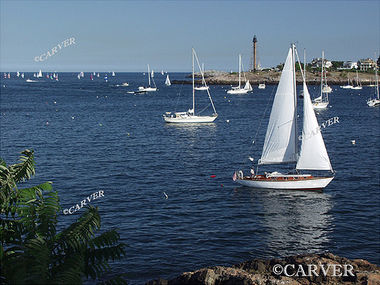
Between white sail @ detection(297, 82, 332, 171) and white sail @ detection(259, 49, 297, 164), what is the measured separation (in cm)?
109

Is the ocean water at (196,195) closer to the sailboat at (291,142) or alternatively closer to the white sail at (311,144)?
the sailboat at (291,142)

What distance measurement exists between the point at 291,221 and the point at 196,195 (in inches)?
369

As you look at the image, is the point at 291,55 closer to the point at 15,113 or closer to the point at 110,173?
the point at 110,173

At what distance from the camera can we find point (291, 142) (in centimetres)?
4025

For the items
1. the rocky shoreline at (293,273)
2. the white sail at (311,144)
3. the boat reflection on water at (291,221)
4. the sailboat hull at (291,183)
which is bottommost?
the boat reflection on water at (291,221)

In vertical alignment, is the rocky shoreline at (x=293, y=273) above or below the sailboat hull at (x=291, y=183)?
above

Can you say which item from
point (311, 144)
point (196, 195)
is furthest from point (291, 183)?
point (196, 195)

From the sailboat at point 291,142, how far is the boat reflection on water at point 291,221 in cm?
92

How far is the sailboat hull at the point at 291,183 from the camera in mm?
38594

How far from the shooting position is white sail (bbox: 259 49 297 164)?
38875 millimetres

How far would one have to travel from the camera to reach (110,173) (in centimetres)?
4659

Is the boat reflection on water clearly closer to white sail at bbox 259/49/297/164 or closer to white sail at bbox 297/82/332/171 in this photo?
white sail at bbox 297/82/332/171

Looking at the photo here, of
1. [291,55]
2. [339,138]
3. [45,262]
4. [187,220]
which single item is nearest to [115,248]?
[45,262]

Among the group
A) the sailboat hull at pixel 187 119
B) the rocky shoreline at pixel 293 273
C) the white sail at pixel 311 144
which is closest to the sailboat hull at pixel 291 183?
the white sail at pixel 311 144
